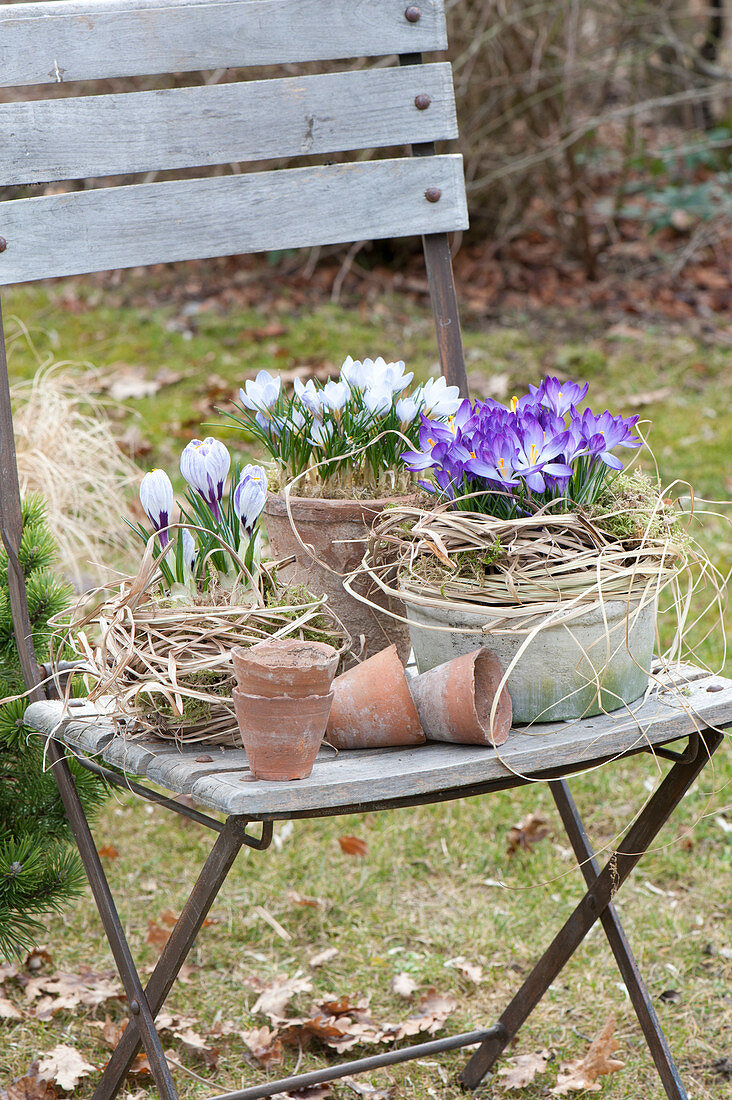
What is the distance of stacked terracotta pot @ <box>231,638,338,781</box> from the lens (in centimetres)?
115

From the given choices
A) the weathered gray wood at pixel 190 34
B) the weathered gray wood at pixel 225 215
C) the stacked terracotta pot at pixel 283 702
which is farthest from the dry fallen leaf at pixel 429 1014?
the weathered gray wood at pixel 190 34

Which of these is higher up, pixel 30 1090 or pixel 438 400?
pixel 438 400

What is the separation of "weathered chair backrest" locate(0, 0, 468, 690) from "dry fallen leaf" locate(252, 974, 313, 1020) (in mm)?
1049

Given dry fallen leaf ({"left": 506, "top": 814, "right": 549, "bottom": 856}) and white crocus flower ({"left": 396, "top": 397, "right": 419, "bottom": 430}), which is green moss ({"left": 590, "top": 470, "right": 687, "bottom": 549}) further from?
dry fallen leaf ({"left": 506, "top": 814, "right": 549, "bottom": 856})

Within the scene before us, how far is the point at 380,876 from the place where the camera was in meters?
2.63

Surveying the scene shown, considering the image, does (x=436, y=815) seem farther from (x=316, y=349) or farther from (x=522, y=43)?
(x=522, y=43)

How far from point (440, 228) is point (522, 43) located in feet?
13.7

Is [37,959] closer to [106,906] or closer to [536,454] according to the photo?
[106,906]

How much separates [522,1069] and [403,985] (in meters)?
0.31

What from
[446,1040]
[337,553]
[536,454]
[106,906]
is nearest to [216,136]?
[337,553]

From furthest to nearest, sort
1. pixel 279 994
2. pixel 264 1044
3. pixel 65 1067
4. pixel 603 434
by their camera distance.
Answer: pixel 279 994, pixel 264 1044, pixel 65 1067, pixel 603 434

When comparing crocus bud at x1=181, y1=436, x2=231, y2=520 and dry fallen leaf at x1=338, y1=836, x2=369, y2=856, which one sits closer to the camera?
crocus bud at x1=181, y1=436, x2=231, y2=520

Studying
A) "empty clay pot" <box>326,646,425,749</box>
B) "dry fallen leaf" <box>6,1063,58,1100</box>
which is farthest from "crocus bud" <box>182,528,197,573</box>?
"dry fallen leaf" <box>6,1063,58,1100</box>

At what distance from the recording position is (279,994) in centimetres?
224
